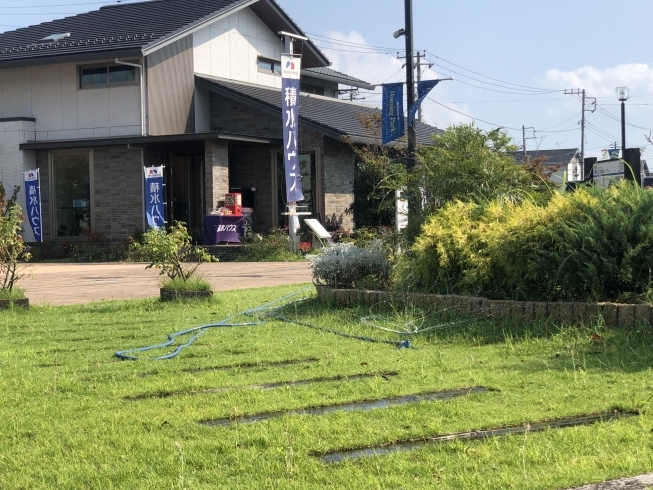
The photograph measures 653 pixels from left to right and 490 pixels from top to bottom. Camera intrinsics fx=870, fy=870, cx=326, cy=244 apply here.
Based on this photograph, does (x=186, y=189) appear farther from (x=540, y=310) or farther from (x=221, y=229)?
(x=540, y=310)

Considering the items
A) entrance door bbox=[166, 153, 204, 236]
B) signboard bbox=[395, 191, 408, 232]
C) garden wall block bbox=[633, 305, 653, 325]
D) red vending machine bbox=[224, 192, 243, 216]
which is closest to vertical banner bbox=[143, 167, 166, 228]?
red vending machine bbox=[224, 192, 243, 216]

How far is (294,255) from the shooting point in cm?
2422

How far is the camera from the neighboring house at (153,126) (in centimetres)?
2652

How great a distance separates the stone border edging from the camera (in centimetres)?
793

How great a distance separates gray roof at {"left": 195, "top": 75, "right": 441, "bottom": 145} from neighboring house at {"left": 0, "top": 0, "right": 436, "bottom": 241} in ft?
0.21

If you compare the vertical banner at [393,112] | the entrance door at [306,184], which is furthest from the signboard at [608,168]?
the entrance door at [306,184]

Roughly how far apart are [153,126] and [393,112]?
976 cm

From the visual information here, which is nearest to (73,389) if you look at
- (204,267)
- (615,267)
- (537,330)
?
(537,330)

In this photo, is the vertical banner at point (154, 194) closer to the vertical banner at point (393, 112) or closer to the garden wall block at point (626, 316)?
the vertical banner at point (393, 112)

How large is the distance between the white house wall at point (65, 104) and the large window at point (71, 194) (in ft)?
2.57

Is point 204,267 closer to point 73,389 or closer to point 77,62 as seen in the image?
point 77,62

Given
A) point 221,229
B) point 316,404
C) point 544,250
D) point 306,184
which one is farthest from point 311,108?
point 316,404

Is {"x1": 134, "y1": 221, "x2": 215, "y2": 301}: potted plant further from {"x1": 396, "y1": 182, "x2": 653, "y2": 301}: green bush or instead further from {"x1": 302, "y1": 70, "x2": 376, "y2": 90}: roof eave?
{"x1": 302, "y1": 70, "x2": 376, "y2": 90}: roof eave

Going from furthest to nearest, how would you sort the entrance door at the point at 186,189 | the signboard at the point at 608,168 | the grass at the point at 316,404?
the entrance door at the point at 186,189, the signboard at the point at 608,168, the grass at the point at 316,404
